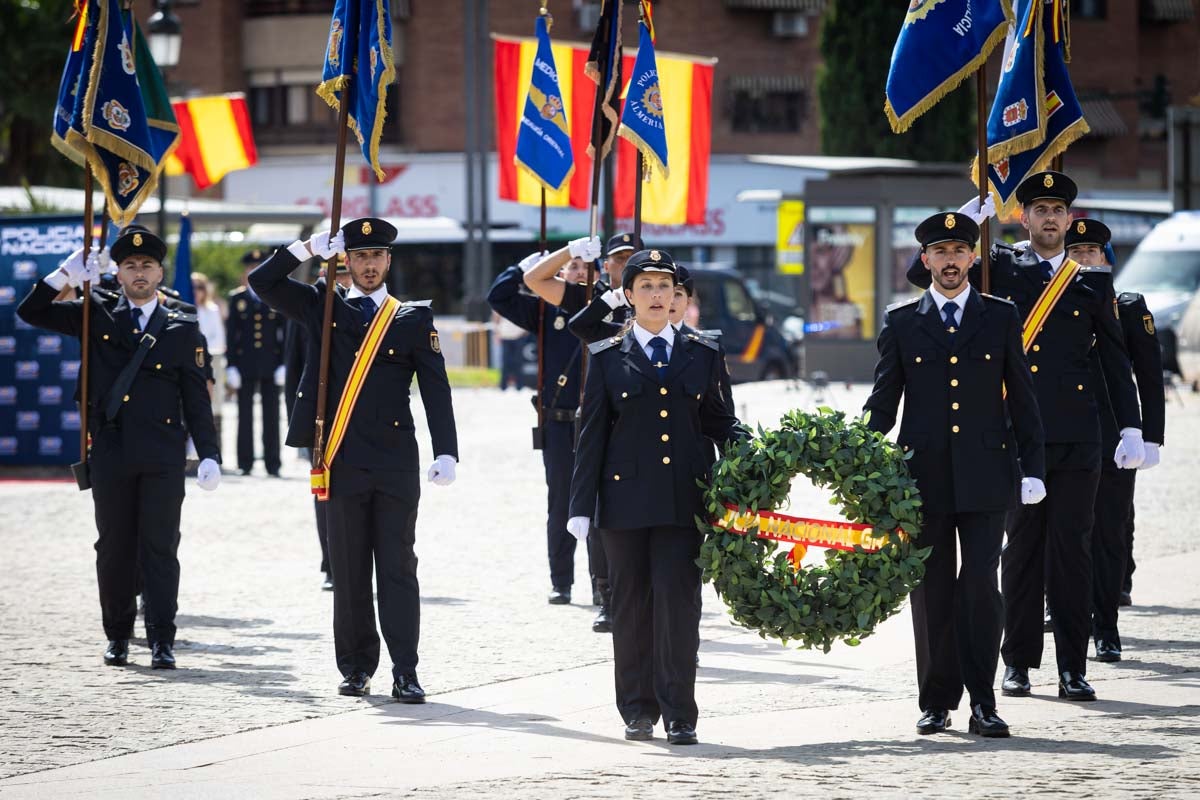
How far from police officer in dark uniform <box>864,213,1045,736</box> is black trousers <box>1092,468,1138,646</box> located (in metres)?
1.90

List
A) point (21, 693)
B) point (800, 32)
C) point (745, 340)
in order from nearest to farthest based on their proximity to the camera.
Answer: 1. point (21, 693)
2. point (745, 340)
3. point (800, 32)

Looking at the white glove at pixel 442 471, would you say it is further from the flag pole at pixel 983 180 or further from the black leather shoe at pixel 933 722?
the flag pole at pixel 983 180

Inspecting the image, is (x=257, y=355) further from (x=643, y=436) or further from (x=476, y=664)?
(x=643, y=436)

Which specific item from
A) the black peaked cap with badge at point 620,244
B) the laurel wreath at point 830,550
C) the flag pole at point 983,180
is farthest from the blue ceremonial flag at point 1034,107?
the laurel wreath at point 830,550

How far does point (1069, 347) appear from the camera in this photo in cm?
871

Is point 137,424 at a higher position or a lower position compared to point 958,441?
lower

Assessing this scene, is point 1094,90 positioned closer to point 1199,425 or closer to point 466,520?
point 1199,425

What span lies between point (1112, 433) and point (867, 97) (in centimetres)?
3599

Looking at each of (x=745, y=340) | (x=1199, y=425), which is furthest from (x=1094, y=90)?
(x=1199, y=425)

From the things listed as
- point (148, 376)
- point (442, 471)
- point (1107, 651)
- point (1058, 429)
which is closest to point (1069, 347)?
point (1058, 429)

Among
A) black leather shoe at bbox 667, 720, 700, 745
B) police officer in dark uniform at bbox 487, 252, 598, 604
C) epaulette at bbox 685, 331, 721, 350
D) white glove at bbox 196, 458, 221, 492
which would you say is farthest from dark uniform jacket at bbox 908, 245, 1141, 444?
white glove at bbox 196, 458, 221, 492

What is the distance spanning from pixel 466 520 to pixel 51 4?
28.5 metres

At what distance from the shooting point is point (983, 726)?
7.34 metres

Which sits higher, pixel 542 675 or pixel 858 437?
pixel 858 437
